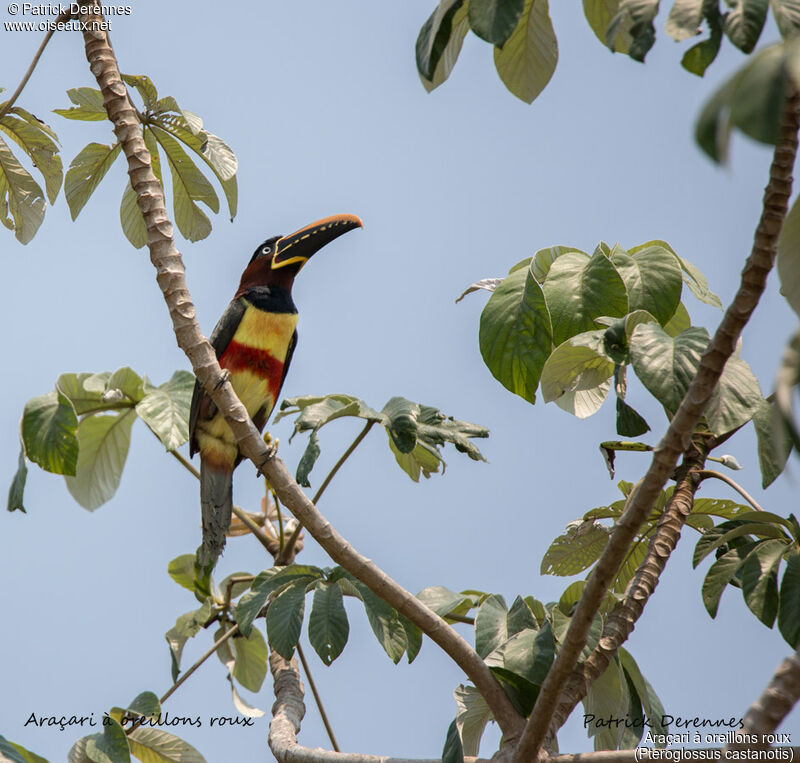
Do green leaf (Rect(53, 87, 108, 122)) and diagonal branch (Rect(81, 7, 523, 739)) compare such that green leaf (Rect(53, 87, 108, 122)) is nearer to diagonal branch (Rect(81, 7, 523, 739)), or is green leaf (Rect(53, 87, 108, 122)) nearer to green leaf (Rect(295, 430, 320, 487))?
diagonal branch (Rect(81, 7, 523, 739))

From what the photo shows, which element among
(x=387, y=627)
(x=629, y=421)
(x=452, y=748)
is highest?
(x=629, y=421)

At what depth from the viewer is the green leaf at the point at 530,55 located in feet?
8.64

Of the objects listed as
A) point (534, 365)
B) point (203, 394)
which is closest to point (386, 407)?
point (534, 365)

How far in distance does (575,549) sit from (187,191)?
207 centimetres

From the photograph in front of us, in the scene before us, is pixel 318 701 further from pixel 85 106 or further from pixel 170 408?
pixel 85 106

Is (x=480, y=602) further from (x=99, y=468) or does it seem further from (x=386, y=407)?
(x=99, y=468)

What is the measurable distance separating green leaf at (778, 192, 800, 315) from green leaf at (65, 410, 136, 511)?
2.56m

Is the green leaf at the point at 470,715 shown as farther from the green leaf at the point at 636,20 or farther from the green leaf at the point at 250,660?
the green leaf at the point at 636,20

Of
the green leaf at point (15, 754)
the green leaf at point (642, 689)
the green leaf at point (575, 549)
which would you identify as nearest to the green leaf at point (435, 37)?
the green leaf at point (575, 549)

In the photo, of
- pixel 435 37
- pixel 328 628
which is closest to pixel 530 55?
pixel 435 37

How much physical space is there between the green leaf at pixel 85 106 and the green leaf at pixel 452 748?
2546 millimetres

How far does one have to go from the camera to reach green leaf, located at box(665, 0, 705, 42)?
5.25 feet

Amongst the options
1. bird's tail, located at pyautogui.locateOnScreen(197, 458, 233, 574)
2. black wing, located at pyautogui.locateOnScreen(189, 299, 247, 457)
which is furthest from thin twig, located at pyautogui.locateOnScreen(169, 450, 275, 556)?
black wing, located at pyautogui.locateOnScreen(189, 299, 247, 457)

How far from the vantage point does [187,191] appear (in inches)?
140
